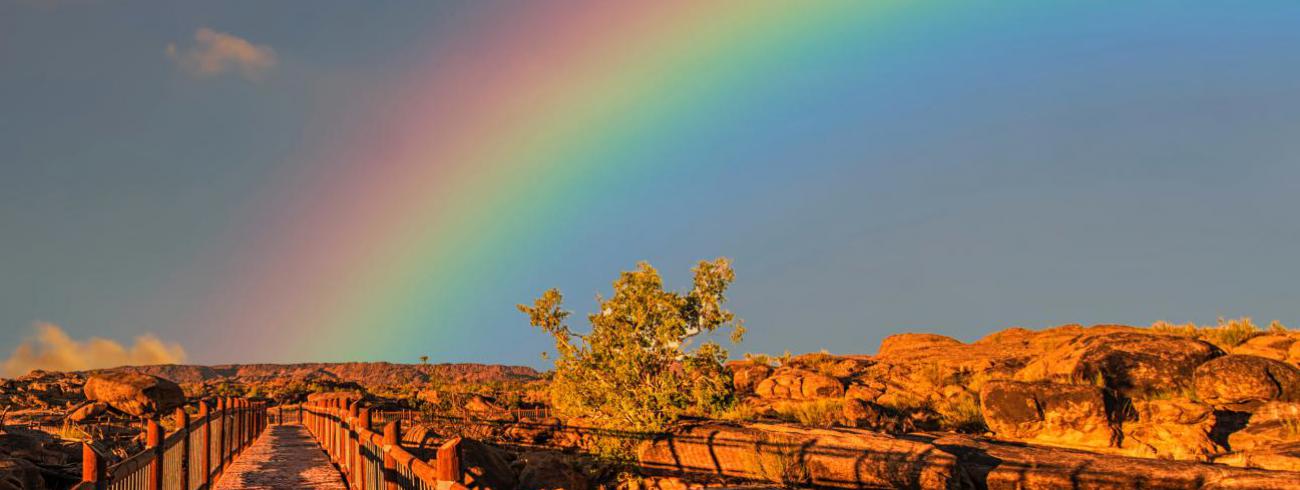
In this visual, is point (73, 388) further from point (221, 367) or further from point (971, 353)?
point (221, 367)

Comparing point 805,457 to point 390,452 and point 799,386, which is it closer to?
point 390,452

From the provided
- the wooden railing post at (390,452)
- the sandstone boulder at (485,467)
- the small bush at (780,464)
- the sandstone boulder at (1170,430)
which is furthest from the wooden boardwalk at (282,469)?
the sandstone boulder at (1170,430)

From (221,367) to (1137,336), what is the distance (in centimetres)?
17338

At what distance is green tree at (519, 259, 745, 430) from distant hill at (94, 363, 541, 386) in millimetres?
130564

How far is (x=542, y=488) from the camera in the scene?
2109 cm

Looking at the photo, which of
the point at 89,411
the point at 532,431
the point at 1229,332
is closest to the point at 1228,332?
the point at 1229,332

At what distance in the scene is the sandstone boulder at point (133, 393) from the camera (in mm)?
35219

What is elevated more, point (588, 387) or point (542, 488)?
point (588, 387)

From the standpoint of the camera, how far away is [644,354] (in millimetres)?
23250

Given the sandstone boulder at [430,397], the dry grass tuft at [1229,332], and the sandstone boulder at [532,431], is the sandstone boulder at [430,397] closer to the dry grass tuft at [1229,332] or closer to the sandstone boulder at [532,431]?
the sandstone boulder at [532,431]

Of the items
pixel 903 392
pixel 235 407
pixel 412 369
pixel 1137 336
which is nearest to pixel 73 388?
pixel 235 407

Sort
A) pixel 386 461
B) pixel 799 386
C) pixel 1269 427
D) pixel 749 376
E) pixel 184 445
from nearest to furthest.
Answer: pixel 386 461 < pixel 184 445 < pixel 1269 427 < pixel 799 386 < pixel 749 376

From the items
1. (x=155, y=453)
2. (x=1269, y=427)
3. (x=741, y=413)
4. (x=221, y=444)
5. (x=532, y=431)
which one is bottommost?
(x=1269, y=427)

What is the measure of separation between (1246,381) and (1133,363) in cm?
283
